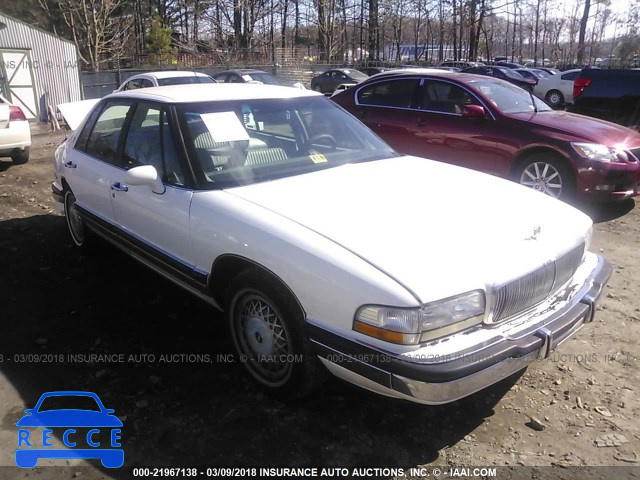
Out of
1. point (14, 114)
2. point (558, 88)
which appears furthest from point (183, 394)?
point (558, 88)

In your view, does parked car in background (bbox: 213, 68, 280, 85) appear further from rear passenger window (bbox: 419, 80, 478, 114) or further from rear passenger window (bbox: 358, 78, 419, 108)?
rear passenger window (bbox: 419, 80, 478, 114)

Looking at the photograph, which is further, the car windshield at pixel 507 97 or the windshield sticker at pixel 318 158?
the car windshield at pixel 507 97

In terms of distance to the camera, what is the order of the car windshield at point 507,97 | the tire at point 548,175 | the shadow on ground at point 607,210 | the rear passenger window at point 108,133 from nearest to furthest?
the rear passenger window at point 108,133
the tire at point 548,175
the shadow on ground at point 607,210
the car windshield at point 507,97

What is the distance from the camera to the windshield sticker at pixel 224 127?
346cm

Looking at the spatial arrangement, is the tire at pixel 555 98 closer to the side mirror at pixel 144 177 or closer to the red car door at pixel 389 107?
the red car door at pixel 389 107

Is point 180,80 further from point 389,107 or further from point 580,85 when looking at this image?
point 580,85

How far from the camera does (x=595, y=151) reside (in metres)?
6.02

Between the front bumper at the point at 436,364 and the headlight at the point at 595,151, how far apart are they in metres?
3.92

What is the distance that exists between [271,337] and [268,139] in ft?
4.68

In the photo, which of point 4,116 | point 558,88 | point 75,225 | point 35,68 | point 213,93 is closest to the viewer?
point 213,93

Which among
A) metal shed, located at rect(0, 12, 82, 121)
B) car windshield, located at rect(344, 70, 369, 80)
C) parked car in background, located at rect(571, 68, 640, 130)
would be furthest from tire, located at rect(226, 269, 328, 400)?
car windshield, located at rect(344, 70, 369, 80)

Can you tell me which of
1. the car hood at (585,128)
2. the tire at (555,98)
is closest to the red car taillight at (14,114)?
the car hood at (585,128)

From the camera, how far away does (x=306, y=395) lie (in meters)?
2.91

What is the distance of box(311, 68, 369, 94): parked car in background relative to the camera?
85.5ft
